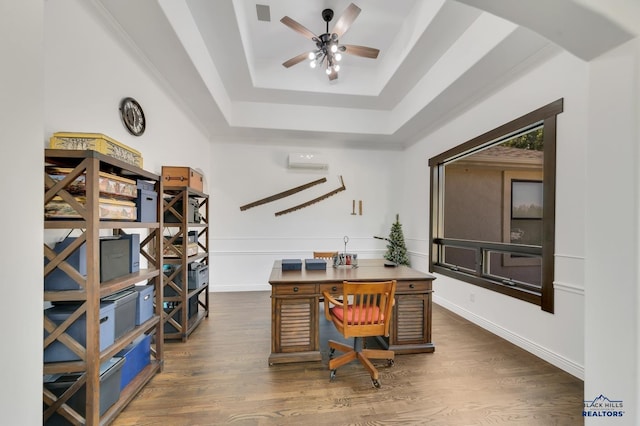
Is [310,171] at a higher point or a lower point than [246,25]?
lower

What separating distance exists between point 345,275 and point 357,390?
97cm

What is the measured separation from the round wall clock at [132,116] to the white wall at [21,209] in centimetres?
154

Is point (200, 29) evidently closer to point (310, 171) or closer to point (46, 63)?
point (46, 63)

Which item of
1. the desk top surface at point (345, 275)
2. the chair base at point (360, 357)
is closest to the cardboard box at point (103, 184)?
the desk top surface at point (345, 275)

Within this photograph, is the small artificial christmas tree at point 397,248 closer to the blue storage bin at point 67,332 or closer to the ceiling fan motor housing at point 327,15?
the ceiling fan motor housing at point 327,15

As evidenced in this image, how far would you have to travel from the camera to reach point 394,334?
2.62 m

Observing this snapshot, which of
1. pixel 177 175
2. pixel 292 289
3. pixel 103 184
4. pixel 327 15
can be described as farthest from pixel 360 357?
pixel 327 15

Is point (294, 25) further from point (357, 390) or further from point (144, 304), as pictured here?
point (357, 390)

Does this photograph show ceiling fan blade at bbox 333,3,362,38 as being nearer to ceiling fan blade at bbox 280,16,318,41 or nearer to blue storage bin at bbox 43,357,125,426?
ceiling fan blade at bbox 280,16,318,41

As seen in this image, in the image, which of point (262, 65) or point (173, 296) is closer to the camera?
point (173, 296)

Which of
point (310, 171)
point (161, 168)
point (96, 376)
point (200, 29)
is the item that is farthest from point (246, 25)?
point (96, 376)

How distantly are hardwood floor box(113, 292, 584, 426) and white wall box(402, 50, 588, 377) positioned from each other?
0.22m

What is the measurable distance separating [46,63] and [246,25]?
2.16 meters

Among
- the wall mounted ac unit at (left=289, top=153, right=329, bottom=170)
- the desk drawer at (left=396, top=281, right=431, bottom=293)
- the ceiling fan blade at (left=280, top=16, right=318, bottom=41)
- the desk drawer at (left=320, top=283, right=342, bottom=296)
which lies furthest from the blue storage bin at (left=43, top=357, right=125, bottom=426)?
the wall mounted ac unit at (left=289, top=153, right=329, bottom=170)
